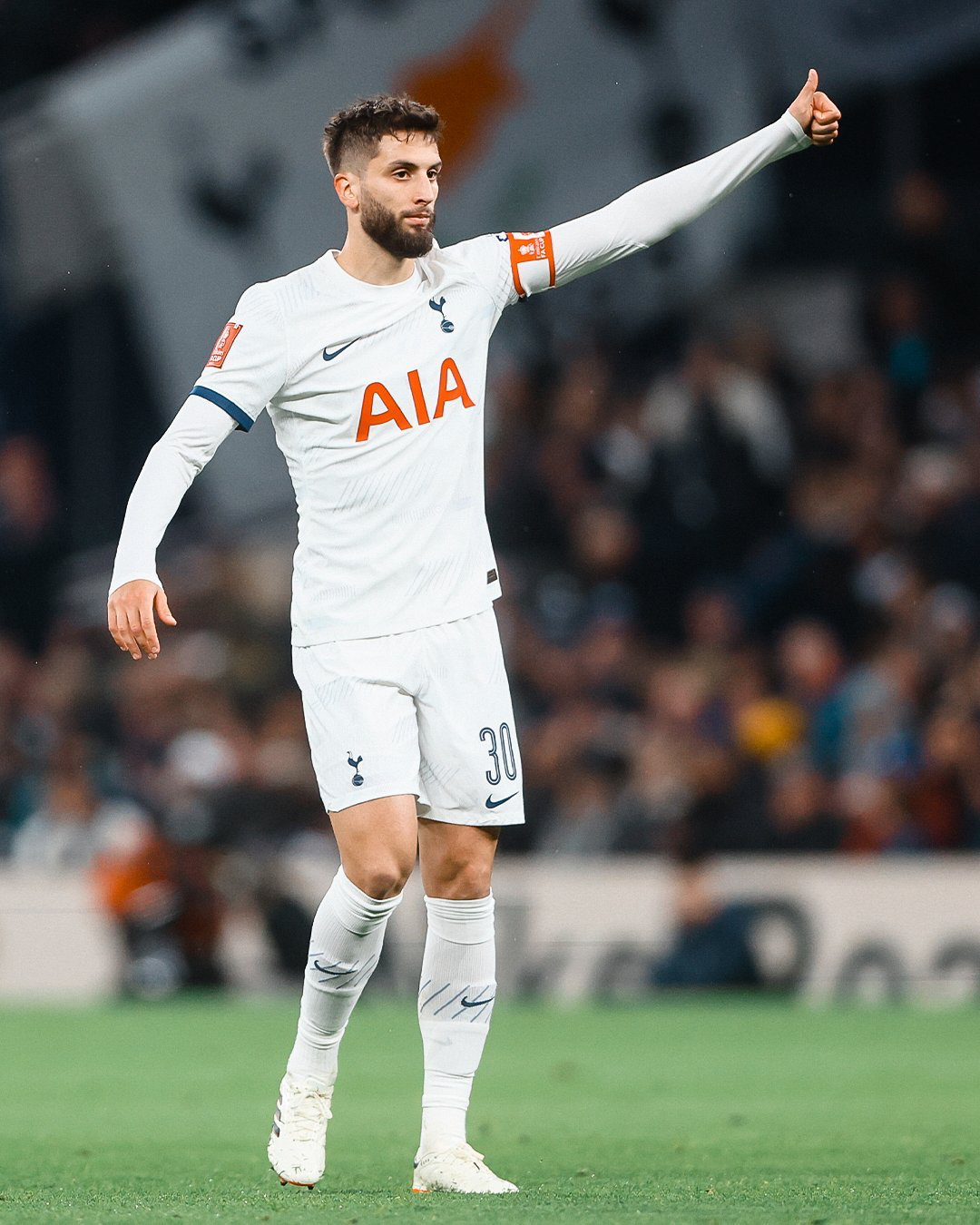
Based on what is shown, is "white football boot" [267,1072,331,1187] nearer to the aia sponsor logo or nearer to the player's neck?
the aia sponsor logo

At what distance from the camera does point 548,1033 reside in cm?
927

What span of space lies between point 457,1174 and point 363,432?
5.29 feet

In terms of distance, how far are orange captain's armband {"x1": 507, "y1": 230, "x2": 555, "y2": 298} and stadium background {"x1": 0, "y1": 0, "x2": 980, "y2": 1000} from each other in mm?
6004

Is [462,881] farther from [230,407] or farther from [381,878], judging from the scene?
[230,407]

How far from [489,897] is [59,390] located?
10.6m

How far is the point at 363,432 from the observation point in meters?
4.83

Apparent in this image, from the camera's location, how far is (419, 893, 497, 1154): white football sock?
491 centimetres

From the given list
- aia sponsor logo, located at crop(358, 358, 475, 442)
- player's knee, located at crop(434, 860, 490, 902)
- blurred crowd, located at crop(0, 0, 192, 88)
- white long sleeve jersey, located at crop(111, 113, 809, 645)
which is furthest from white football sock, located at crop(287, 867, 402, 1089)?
blurred crowd, located at crop(0, 0, 192, 88)

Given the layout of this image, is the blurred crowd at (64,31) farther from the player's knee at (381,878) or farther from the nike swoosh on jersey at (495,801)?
the player's knee at (381,878)

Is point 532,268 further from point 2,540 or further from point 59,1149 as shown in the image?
point 2,540

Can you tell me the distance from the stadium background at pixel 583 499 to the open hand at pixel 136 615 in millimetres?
6538

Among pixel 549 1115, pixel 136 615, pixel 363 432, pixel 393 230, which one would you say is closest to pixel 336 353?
pixel 363 432

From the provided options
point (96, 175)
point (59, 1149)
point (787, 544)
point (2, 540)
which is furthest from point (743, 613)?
point (59, 1149)

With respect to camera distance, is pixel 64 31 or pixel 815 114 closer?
pixel 815 114
